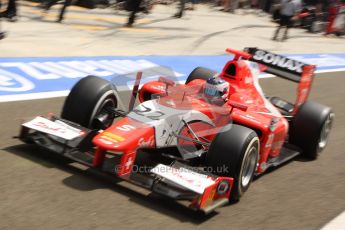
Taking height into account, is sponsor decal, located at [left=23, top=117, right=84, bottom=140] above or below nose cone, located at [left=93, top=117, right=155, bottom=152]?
below

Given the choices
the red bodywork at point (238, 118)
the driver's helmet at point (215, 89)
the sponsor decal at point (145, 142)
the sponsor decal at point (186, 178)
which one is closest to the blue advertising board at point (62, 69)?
the driver's helmet at point (215, 89)

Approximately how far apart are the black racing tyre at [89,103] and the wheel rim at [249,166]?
65.4 inches

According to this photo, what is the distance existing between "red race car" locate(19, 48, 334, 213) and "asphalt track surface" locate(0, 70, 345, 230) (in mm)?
167

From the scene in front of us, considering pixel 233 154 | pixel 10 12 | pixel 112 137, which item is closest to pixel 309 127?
pixel 233 154

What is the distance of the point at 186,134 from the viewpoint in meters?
5.69

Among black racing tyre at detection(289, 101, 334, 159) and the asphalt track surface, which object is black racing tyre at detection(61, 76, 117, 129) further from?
black racing tyre at detection(289, 101, 334, 159)

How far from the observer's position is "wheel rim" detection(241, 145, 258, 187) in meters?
5.44

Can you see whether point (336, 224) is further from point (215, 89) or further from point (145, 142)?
point (145, 142)

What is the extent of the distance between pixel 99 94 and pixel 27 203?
1.68 metres

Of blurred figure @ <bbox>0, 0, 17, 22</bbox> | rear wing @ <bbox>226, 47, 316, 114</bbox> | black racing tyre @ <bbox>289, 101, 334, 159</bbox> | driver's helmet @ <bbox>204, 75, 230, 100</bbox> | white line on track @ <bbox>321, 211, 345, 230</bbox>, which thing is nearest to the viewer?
white line on track @ <bbox>321, 211, 345, 230</bbox>

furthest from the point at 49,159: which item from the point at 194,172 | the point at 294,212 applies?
the point at 294,212

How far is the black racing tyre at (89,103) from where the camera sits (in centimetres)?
589

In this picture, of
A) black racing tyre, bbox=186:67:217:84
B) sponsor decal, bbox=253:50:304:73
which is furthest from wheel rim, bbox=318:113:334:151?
black racing tyre, bbox=186:67:217:84

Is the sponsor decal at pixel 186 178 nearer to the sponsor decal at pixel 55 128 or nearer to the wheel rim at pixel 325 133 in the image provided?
the sponsor decal at pixel 55 128
